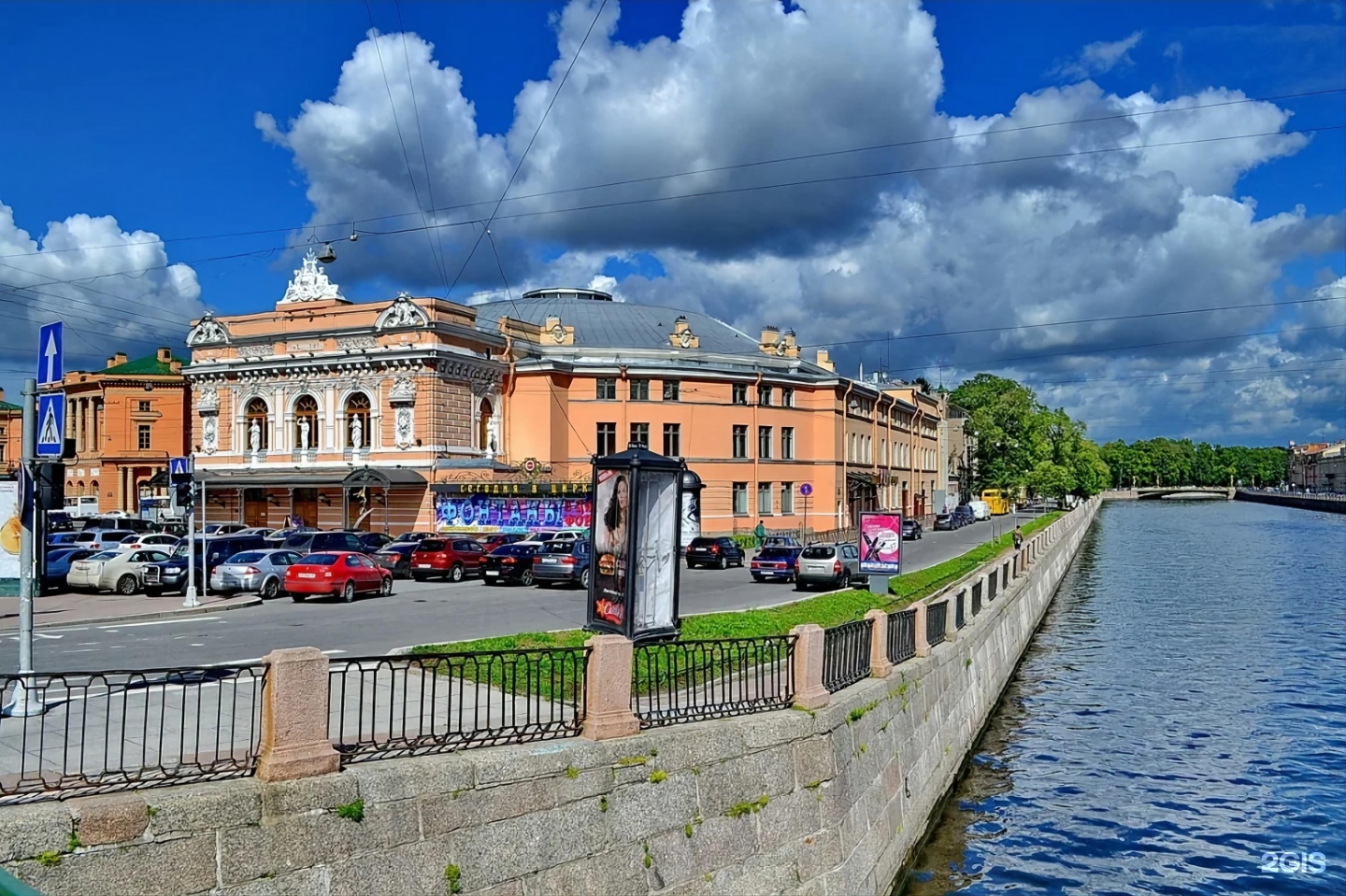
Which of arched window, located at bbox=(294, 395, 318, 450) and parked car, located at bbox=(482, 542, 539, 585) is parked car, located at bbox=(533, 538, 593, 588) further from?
arched window, located at bbox=(294, 395, 318, 450)

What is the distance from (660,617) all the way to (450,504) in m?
36.4

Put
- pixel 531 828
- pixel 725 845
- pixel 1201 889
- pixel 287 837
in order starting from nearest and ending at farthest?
pixel 287 837
pixel 531 828
pixel 725 845
pixel 1201 889

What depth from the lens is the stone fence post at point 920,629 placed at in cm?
1525

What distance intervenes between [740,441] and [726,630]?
129 ft

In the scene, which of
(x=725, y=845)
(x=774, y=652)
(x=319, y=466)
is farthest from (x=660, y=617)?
(x=319, y=466)

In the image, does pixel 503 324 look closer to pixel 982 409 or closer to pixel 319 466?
pixel 319 466

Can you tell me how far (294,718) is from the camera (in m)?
7.36

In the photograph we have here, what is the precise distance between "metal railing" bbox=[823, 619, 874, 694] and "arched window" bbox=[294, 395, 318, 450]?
148 feet

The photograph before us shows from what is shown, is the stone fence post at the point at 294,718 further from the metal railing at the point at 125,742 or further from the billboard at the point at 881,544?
the billboard at the point at 881,544

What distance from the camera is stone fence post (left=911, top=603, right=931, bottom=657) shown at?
1525 centimetres

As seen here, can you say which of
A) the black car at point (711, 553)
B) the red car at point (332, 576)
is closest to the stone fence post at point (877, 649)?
the red car at point (332, 576)

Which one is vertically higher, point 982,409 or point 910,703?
point 982,409

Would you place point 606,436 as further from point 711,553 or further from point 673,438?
point 711,553

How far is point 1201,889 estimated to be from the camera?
1330 centimetres
